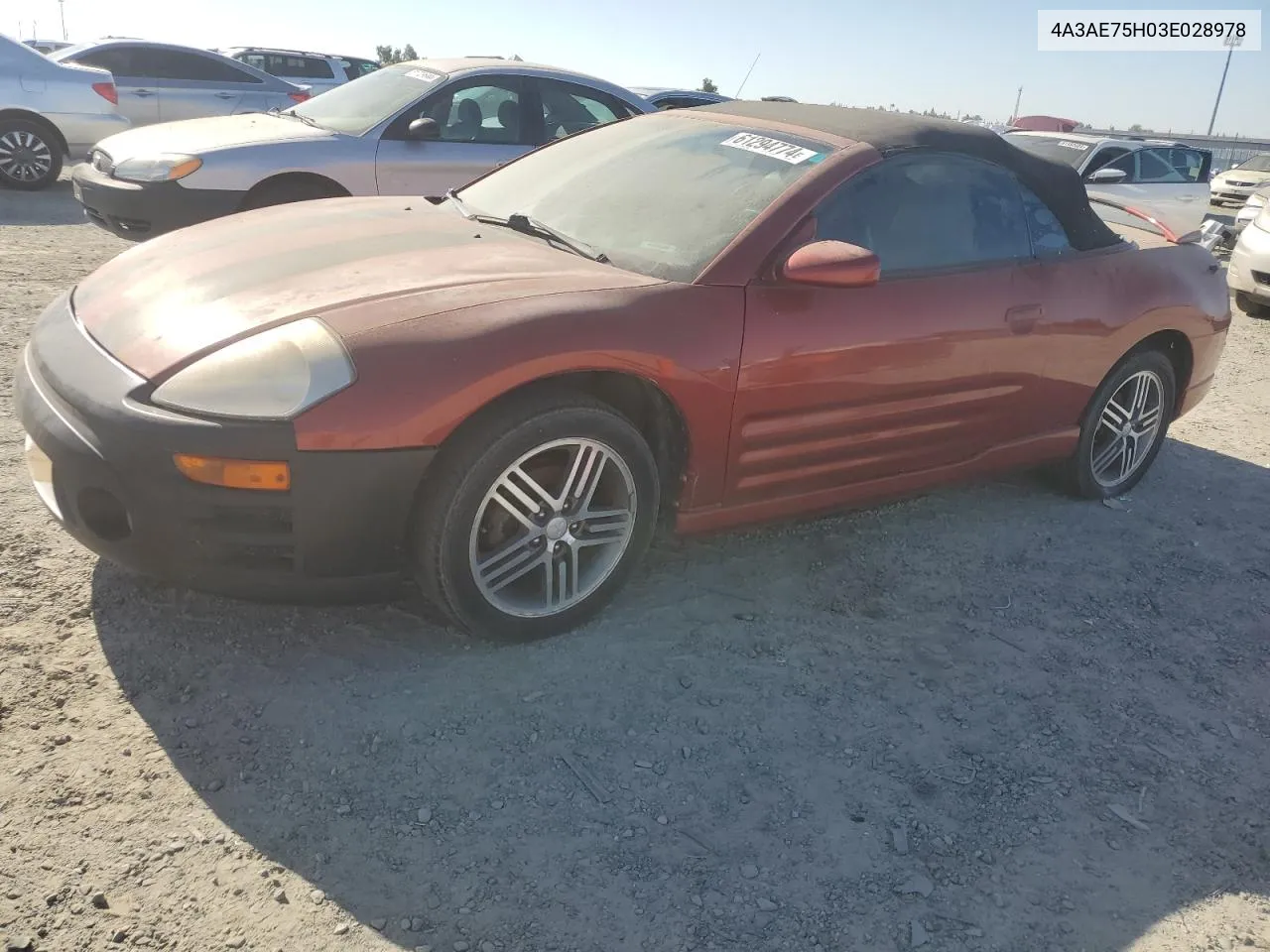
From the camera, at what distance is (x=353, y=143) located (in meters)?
6.49

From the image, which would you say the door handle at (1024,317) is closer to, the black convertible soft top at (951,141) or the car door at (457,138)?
the black convertible soft top at (951,141)

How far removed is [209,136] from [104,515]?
5.01 meters

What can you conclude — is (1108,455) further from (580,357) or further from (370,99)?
(370,99)

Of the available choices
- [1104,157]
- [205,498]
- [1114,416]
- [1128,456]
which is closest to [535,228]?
[205,498]

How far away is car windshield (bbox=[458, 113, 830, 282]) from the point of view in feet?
10.3

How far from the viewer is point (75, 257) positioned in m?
7.20

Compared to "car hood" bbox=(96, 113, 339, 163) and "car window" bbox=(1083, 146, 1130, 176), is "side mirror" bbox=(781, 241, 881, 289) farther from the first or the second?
"car window" bbox=(1083, 146, 1130, 176)

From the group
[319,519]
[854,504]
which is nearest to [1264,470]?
[854,504]

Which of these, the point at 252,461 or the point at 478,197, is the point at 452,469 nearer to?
the point at 252,461

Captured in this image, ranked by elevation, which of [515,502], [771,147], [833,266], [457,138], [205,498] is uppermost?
[771,147]

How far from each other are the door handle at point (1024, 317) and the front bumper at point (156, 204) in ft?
15.9

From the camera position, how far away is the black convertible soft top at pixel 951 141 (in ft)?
11.6

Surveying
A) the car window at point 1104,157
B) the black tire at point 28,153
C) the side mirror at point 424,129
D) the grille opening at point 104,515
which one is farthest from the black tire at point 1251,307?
the black tire at point 28,153

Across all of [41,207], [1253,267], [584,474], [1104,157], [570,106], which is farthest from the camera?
[1104,157]
